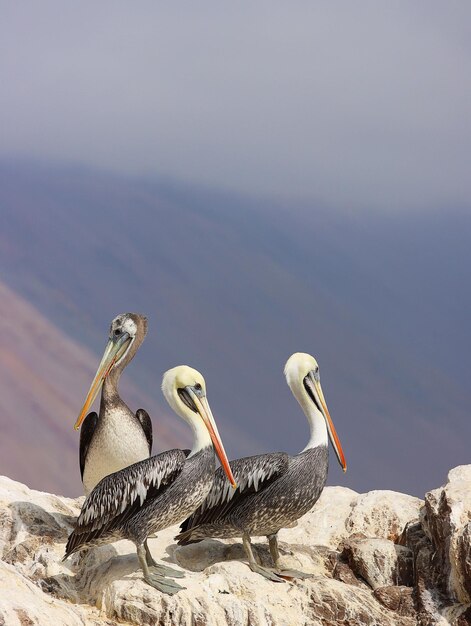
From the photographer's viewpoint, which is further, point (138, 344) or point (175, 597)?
point (138, 344)

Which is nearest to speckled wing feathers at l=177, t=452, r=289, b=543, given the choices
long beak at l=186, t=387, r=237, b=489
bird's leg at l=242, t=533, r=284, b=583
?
long beak at l=186, t=387, r=237, b=489

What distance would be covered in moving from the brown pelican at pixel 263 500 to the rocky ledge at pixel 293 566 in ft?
1.04

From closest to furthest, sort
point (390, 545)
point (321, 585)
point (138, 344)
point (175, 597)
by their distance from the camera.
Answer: point (175, 597)
point (321, 585)
point (390, 545)
point (138, 344)

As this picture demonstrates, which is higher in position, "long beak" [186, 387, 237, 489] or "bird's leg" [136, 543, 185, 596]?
"long beak" [186, 387, 237, 489]

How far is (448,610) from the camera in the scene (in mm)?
11031

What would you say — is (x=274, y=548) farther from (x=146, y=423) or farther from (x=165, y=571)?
(x=146, y=423)

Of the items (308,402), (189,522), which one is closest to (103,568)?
(189,522)

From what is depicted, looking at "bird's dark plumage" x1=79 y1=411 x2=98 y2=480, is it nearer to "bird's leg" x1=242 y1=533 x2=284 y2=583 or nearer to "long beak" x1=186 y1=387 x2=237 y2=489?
"long beak" x1=186 y1=387 x2=237 y2=489

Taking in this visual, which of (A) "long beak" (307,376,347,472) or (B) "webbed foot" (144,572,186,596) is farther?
(A) "long beak" (307,376,347,472)

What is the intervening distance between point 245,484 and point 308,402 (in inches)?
51.2

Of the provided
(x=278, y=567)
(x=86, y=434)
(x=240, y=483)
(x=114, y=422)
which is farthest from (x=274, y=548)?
(x=86, y=434)

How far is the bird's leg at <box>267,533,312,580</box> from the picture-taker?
11172 mm

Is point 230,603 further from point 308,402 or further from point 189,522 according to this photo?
point 308,402

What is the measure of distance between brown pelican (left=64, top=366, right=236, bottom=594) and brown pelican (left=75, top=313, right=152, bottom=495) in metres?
1.43
